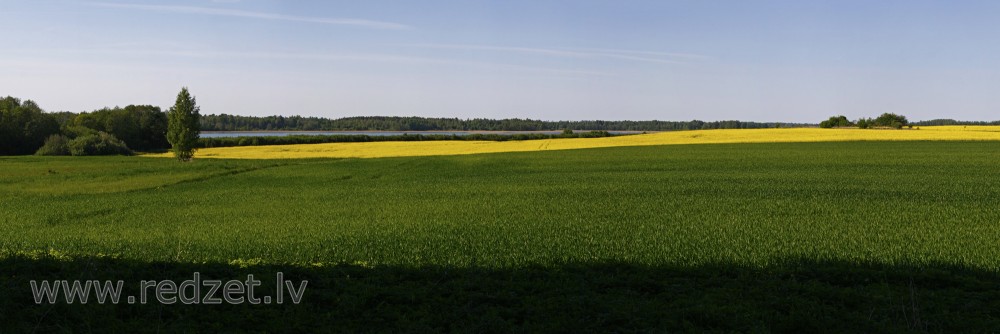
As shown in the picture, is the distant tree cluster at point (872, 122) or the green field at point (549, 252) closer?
the green field at point (549, 252)

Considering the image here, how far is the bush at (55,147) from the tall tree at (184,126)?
21.4 m

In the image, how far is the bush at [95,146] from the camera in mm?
77688

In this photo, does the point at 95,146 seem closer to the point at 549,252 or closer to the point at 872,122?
the point at 549,252

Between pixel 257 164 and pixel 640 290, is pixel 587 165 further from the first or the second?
pixel 640 290

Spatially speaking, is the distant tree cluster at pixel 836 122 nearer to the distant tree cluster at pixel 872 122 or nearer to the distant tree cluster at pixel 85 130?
the distant tree cluster at pixel 872 122

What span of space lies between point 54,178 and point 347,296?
39.9m

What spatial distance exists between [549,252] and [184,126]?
6165 cm

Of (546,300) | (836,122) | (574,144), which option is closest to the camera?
(546,300)

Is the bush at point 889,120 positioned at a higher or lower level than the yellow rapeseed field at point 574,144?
higher

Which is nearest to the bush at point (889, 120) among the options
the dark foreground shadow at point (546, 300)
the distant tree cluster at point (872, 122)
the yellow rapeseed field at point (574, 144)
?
the distant tree cluster at point (872, 122)

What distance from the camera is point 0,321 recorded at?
686 centimetres

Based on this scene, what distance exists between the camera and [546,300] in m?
8.16

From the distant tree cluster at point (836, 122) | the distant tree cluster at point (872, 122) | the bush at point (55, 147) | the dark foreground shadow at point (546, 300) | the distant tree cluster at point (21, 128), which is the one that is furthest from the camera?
the distant tree cluster at point (836, 122)

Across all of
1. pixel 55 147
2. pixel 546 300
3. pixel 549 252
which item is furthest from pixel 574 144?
pixel 546 300
